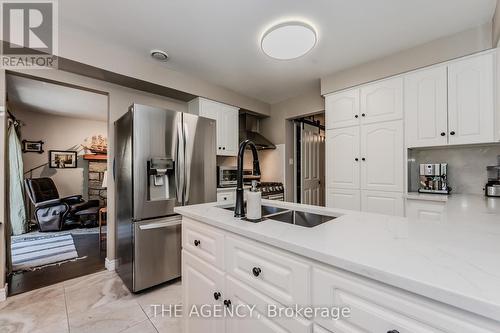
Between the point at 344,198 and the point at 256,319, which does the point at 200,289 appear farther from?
the point at 344,198

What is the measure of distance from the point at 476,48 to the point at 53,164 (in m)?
7.16

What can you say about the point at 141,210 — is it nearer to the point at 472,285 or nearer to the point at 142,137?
the point at 142,137

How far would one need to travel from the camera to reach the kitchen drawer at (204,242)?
3.74ft

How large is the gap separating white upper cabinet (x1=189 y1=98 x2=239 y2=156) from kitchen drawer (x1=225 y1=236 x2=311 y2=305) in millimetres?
2391

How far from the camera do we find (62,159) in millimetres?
5004

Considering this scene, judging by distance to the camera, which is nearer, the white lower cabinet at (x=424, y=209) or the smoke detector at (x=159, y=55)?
the white lower cabinet at (x=424, y=209)

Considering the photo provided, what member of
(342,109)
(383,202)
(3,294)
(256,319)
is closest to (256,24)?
(342,109)

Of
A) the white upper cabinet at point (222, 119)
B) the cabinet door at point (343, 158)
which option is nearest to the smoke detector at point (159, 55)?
the white upper cabinet at point (222, 119)

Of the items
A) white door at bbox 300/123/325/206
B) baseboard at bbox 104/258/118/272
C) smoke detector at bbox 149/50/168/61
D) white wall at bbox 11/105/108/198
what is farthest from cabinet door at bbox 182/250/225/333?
white wall at bbox 11/105/108/198

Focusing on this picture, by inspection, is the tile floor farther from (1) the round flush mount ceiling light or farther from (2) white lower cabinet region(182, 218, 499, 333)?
(1) the round flush mount ceiling light

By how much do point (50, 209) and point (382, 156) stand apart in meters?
5.54

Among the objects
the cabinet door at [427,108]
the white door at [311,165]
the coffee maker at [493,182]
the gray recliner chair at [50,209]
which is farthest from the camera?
the white door at [311,165]

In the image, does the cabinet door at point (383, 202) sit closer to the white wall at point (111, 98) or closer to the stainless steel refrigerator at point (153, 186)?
the stainless steel refrigerator at point (153, 186)

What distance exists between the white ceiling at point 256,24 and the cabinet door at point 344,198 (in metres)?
1.57
